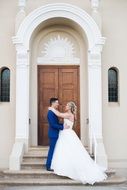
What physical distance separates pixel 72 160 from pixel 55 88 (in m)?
3.06

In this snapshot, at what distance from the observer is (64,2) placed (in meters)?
13.6

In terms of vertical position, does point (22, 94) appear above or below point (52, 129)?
above

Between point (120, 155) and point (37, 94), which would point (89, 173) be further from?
point (37, 94)

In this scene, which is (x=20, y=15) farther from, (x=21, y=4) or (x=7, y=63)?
(x=7, y=63)

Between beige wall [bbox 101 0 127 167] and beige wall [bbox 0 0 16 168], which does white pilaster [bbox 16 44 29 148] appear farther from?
beige wall [bbox 101 0 127 167]

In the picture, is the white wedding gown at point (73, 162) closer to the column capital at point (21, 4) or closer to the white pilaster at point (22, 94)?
the white pilaster at point (22, 94)

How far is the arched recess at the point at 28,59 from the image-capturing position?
42.3ft

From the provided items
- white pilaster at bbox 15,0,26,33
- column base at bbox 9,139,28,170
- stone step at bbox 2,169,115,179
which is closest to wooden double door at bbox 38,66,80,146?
column base at bbox 9,139,28,170

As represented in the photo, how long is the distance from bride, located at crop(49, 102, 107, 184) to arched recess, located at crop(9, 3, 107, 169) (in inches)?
45.0

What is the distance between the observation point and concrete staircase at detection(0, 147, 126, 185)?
36.8 ft

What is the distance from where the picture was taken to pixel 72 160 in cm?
1159

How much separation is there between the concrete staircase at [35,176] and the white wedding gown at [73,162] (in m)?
0.19

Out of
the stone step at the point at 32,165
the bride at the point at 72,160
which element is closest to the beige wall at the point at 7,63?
the stone step at the point at 32,165

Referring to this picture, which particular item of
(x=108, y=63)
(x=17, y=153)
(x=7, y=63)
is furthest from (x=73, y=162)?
(x=7, y=63)
